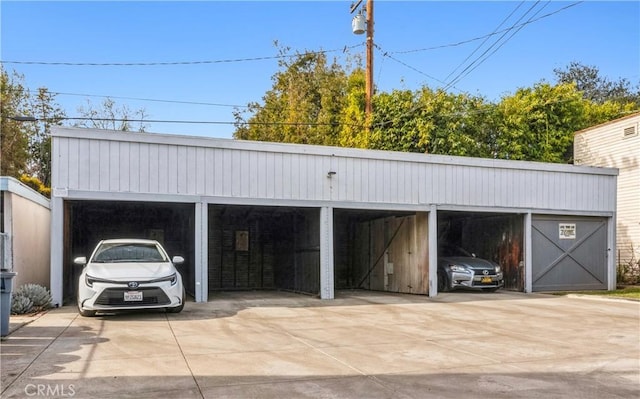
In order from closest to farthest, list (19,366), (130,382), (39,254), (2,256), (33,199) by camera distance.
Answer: (130,382) → (19,366) → (2,256) → (33,199) → (39,254)

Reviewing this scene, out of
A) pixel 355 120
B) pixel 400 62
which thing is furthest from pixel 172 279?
pixel 400 62

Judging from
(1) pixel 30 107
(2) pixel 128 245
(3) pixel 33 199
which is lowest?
(2) pixel 128 245

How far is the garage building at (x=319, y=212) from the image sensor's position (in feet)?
41.1

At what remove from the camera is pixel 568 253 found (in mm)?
16969

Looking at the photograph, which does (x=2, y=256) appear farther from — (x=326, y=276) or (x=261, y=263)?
(x=261, y=263)

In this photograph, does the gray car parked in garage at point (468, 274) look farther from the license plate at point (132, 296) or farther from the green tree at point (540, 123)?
the green tree at point (540, 123)

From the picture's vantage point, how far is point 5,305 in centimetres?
757

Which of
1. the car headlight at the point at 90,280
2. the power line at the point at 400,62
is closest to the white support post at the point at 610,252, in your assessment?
the power line at the point at 400,62

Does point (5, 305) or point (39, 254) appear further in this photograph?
point (39, 254)

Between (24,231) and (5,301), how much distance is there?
5.55 meters

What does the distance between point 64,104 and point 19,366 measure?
33740mm

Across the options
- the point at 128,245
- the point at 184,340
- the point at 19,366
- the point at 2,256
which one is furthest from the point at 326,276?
the point at 19,366

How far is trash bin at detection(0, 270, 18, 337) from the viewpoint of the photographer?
7516 millimetres

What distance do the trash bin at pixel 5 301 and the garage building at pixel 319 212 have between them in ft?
13.5
